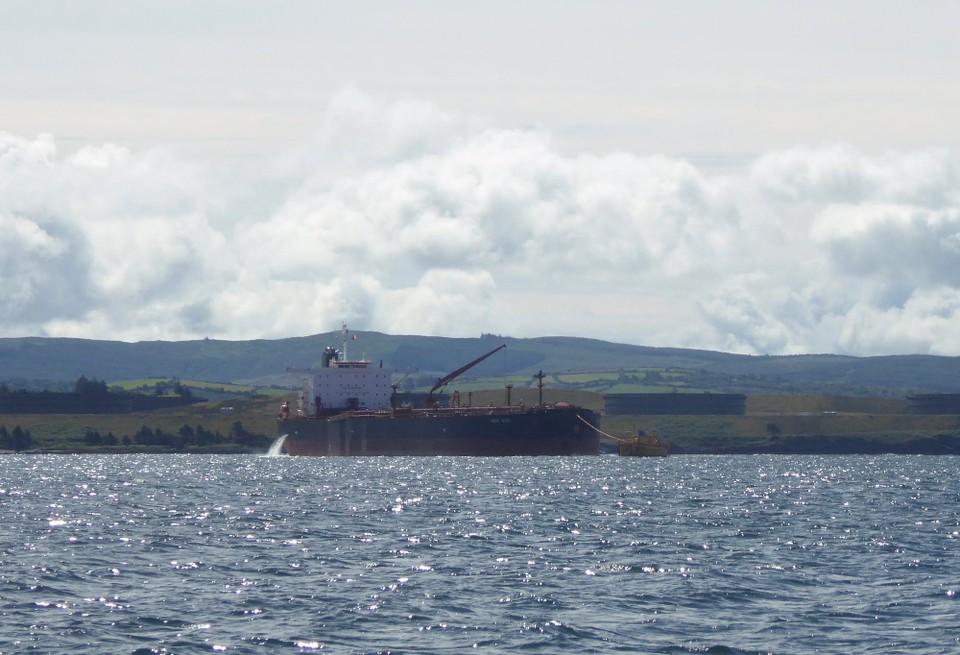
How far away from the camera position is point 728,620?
34.6 m

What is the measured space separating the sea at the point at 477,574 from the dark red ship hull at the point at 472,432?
5744cm

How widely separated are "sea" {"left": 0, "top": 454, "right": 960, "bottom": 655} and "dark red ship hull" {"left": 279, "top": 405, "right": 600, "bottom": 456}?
57.4 meters

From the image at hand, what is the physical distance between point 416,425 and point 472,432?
6494 millimetres

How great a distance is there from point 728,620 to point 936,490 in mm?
Answer: 61089

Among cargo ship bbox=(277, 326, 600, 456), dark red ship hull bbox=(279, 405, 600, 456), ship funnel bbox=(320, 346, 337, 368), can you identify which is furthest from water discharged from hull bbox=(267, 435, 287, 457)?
dark red ship hull bbox=(279, 405, 600, 456)

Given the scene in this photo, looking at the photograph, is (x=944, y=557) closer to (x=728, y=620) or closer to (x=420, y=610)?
(x=728, y=620)

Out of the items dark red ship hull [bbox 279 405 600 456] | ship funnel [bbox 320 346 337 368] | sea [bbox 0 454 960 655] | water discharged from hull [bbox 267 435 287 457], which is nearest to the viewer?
sea [bbox 0 454 960 655]

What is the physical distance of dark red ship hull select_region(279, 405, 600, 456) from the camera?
135875 mm

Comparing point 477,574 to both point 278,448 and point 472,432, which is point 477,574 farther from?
point 278,448

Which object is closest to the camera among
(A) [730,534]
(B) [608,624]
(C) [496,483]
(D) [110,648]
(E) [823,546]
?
Result: (D) [110,648]

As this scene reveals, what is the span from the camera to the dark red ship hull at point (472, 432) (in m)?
136

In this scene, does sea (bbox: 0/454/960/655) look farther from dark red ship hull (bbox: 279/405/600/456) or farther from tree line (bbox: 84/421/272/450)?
tree line (bbox: 84/421/272/450)

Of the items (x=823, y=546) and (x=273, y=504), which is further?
(x=273, y=504)

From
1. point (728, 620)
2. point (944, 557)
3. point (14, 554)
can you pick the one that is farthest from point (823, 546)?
point (14, 554)
